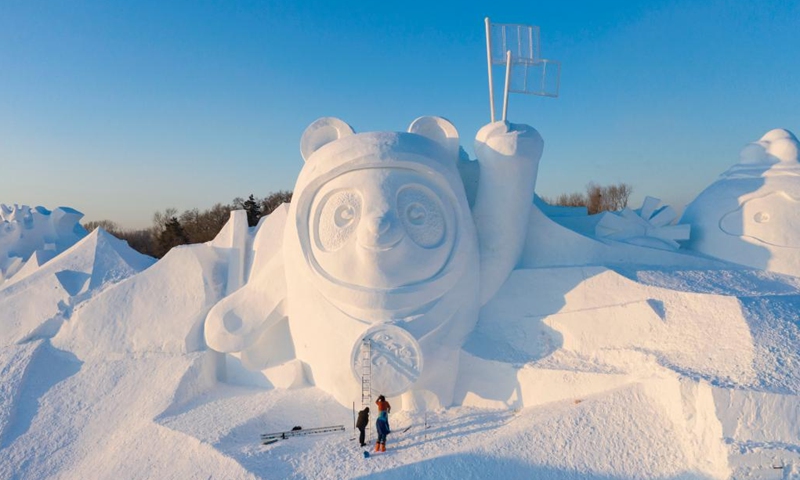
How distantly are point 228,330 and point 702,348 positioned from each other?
19.1 feet

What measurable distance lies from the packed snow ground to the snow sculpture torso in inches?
19.1

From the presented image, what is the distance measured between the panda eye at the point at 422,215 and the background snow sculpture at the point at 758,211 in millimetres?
4796

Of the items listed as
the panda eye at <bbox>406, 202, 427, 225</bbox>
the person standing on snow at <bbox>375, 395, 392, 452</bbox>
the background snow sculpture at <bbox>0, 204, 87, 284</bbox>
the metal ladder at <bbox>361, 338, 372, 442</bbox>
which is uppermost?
the panda eye at <bbox>406, 202, 427, 225</bbox>

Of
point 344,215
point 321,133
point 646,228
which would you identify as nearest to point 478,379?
point 344,215

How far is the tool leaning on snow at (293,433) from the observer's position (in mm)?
5566

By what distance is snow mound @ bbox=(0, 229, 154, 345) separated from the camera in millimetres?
8648

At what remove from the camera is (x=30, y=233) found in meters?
13.4

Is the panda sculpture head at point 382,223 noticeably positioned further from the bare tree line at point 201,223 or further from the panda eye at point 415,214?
the bare tree line at point 201,223

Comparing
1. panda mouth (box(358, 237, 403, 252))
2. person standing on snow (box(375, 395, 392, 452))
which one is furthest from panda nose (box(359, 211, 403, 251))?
person standing on snow (box(375, 395, 392, 452))

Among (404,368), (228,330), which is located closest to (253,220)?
(228,330)

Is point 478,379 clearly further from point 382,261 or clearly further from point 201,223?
point 201,223

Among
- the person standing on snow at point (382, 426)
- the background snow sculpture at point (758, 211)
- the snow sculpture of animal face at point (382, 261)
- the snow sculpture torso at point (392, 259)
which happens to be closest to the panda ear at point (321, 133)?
the snow sculpture torso at point (392, 259)

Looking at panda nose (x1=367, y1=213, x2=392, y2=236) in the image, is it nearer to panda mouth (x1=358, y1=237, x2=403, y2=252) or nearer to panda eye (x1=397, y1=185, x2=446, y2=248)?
panda mouth (x1=358, y1=237, x2=403, y2=252)

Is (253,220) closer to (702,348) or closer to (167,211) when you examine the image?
(167,211)
